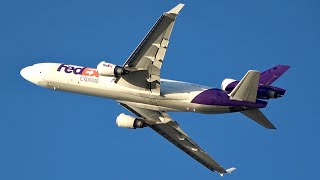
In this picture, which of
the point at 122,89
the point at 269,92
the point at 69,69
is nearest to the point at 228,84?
the point at 269,92

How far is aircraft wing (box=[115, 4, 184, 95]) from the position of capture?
203 feet

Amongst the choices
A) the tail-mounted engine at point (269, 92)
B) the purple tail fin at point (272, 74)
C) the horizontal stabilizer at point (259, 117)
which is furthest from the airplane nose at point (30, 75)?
the tail-mounted engine at point (269, 92)

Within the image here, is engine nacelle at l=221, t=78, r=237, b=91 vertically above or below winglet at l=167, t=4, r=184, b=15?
below

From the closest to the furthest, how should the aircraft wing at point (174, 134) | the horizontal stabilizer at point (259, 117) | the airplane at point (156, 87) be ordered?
1. the airplane at point (156, 87)
2. the horizontal stabilizer at point (259, 117)
3. the aircraft wing at point (174, 134)

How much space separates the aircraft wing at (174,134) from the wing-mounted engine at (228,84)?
702 cm

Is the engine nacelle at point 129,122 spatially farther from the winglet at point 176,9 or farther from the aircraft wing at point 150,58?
the winglet at point 176,9

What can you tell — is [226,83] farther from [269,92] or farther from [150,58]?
[150,58]

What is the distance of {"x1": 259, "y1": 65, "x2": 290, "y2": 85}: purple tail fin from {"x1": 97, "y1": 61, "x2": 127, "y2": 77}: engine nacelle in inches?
511

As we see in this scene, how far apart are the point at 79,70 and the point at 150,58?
450 inches

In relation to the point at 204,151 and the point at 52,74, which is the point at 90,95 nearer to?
the point at 52,74

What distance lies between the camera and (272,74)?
2721 inches

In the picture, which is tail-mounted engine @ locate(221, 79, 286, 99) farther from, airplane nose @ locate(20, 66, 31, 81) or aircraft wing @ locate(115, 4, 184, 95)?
airplane nose @ locate(20, 66, 31, 81)

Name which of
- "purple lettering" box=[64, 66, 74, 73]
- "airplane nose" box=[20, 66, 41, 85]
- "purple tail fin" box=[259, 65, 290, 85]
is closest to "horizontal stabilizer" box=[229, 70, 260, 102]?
"purple tail fin" box=[259, 65, 290, 85]

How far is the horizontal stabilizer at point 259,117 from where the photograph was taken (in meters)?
67.9
